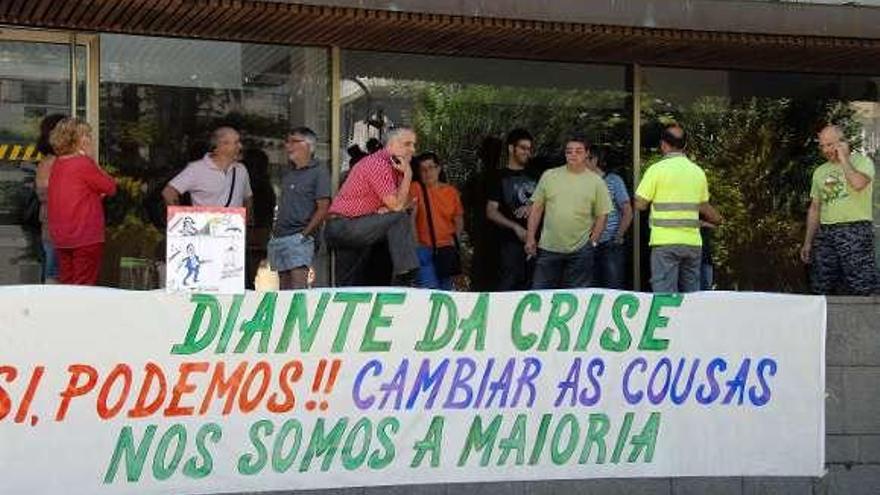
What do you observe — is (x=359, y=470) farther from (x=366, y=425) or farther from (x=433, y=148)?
(x=433, y=148)

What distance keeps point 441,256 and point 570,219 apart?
3.29 ft

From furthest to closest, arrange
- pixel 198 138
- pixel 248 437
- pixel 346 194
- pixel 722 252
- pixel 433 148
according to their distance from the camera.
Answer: pixel 722 252 → pixel 433 148 → pixel 198 138 → pixel 346 194 → pixel 248 437

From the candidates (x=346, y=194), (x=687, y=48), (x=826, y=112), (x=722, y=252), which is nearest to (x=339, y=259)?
(x=346, y=194)

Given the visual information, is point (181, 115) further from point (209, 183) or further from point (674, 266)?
point (674, 266)

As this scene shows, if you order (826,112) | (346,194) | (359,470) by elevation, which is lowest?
(359,470)

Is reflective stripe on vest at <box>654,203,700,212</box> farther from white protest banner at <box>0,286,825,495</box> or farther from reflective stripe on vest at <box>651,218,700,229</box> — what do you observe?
white protest banner at <box>0,286,825,495</box>

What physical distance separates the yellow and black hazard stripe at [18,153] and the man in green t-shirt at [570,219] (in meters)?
3.70

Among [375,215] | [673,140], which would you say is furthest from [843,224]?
[375,215]

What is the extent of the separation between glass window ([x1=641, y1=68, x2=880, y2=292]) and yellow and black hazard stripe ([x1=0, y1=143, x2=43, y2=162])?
5436mm

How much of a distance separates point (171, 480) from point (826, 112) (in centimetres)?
Result: 743

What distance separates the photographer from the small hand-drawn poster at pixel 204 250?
556cm

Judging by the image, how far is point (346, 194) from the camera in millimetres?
7590

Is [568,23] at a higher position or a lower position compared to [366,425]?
higher

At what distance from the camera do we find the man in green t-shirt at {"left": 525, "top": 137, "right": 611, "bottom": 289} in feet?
27.0
